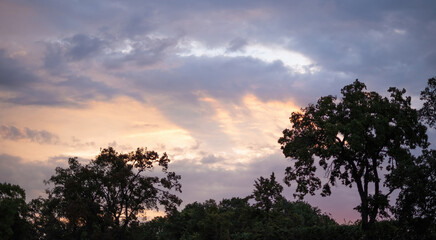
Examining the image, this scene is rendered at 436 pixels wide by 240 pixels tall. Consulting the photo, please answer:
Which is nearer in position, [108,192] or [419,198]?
[419,198]

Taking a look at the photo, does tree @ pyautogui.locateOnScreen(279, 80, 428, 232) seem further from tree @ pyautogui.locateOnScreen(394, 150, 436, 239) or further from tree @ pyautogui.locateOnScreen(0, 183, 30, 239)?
tree @ pyautogui.locateOnScreen(0, 183, 30, 239)

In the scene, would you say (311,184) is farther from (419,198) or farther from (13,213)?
(13,213)

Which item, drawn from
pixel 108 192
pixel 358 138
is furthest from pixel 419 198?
pixel 108 192

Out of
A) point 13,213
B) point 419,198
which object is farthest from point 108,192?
point 419,198

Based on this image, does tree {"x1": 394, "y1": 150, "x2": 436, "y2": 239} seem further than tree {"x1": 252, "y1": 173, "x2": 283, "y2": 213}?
No

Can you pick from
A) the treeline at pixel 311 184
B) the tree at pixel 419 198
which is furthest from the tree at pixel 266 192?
the tree at pixel 419 198

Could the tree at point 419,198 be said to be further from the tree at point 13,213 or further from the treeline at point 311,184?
the tree at point 13,213

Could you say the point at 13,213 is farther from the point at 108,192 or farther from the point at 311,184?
the point at 311,184

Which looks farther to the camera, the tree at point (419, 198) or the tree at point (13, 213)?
the tree at point (13, 213)

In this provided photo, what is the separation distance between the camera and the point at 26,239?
5616 cm

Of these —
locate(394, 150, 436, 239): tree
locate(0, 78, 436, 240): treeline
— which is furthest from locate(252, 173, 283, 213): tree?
locate(394, 150, 436, 239): tree

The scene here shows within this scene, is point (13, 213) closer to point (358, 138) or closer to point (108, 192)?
point (108, 192)

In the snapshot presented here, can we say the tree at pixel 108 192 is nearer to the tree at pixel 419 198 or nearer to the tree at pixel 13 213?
the tree at pixel 13 213

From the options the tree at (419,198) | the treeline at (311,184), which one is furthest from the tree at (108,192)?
the tree at (419,198)
